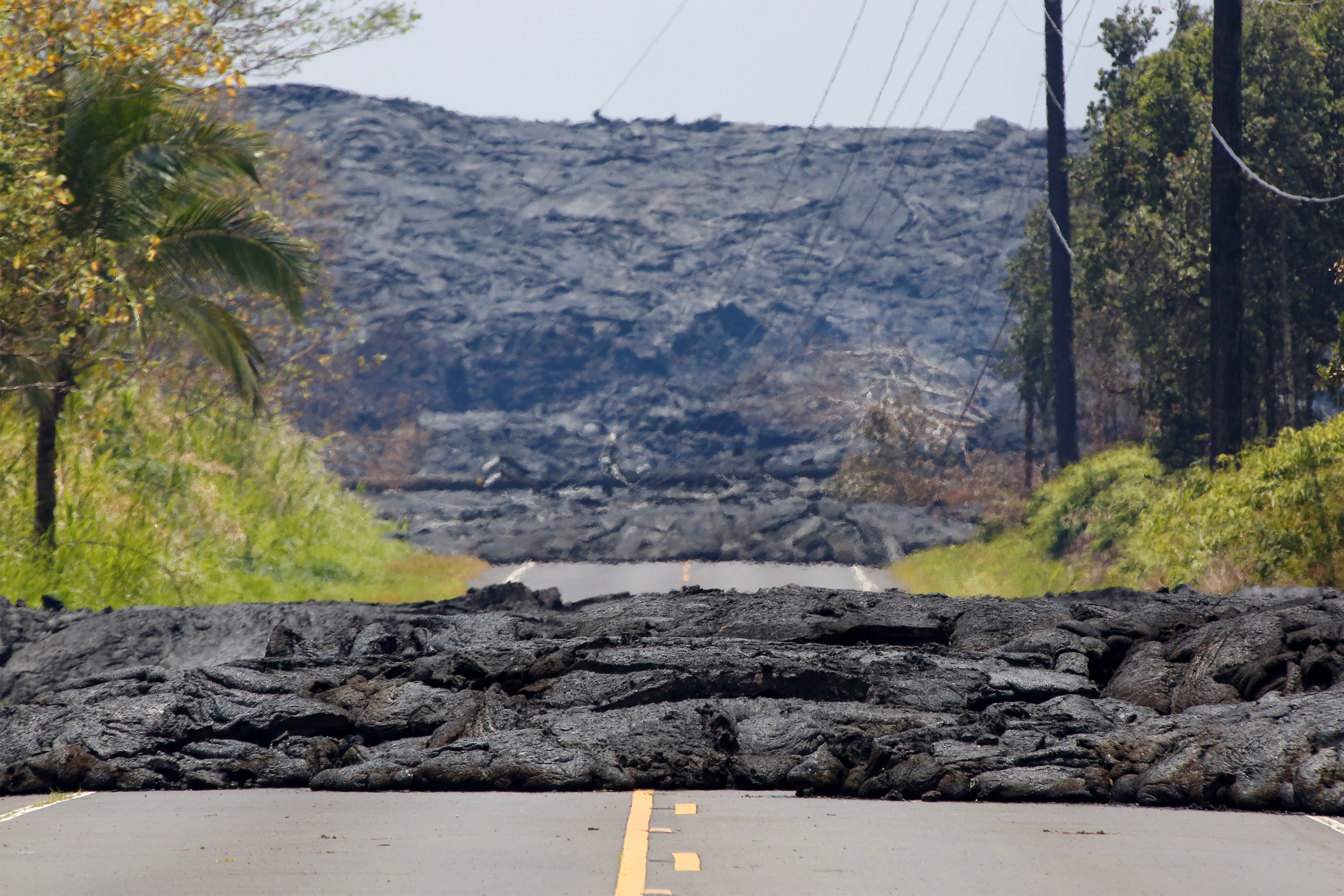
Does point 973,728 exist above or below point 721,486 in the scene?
above

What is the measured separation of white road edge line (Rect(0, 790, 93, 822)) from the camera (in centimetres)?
787

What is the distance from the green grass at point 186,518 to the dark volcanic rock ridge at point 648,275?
3225cm

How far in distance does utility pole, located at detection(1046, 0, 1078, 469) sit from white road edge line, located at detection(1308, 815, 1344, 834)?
25757mm

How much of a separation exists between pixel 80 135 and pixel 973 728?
13.8m

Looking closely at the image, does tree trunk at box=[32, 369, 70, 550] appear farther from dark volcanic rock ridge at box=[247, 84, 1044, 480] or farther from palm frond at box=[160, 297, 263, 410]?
dark volcanic rock ridge at box=[247, 84, 1044, 480]

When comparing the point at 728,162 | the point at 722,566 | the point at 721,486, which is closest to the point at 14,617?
the point at 722,566

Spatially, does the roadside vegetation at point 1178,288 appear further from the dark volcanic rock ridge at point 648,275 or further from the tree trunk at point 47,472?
the dark volcanic rock ridge at point 648,275

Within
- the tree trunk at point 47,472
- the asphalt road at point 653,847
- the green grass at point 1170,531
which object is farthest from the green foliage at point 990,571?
the asphalt road at point 653,847

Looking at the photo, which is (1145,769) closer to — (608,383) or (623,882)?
(623,882)

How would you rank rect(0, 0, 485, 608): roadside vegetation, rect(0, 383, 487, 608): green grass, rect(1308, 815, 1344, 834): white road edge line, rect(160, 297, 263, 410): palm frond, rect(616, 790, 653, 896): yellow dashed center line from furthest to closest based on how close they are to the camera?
rect(160, 297, 263, 410): palm frond → rect(0, 383, 487, 608): green grass → rect(0, 0, 485, 608): roadside vegetation → rect(1308, 815, 1344, 834): white road edge line → rect(616, 790, 653, 896): yellow dashed center line

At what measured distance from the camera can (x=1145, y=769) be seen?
27.1 feet

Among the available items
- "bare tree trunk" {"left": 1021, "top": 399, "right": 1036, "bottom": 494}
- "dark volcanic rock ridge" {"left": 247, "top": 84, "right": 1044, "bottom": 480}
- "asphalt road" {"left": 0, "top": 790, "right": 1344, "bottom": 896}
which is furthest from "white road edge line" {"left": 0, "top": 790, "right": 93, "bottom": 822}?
"dark volcanic rock ridge" {"left": 247, "top": 84, "right": 1044, "bottom": 480}

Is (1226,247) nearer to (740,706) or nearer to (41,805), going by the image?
(740,706)

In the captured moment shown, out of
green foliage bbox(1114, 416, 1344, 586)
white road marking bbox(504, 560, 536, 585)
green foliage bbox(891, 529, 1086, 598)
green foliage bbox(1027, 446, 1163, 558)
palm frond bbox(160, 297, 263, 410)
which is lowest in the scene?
white road marking bbox(504, 560, 536, 585)
